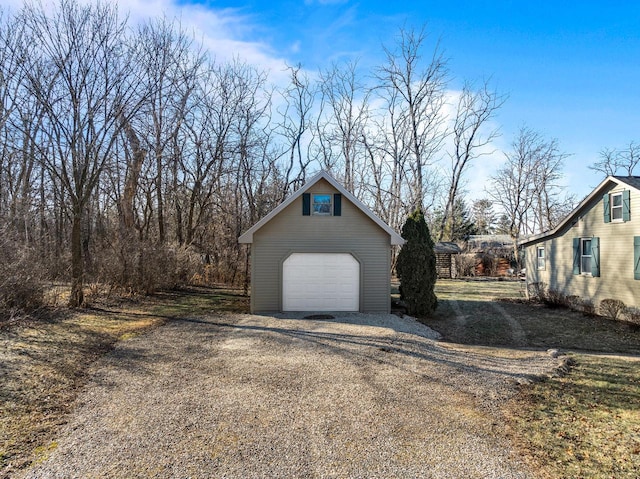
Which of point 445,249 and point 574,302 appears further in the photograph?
point 445,249

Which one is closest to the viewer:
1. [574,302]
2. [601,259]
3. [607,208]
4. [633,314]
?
[633,314]

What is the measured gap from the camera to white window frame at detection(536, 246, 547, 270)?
17.2m

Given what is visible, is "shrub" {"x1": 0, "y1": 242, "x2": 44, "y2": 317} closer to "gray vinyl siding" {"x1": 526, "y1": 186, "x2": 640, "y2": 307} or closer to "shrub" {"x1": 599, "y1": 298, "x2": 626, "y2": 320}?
"shrub" {"x1": 599, "y1": 298, "x2": 626, "y2": 320}

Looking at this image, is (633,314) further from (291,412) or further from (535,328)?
(291,412)

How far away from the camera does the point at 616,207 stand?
12953mm

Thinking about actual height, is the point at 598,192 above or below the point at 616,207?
above

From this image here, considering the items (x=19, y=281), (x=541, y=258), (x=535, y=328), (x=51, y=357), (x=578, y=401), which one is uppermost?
(x=541, y=258)

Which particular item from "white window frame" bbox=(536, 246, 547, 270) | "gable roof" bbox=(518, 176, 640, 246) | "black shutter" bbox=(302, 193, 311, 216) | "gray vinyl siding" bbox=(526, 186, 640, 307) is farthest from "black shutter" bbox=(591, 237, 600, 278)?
"black shutter" bbox=(302, 193, 311, 216)

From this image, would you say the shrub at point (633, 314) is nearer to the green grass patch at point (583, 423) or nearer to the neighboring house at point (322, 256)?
the green grass patch at point (583, 423)

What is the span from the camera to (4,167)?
17.0 metres

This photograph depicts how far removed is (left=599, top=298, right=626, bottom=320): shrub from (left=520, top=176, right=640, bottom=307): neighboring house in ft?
0.69

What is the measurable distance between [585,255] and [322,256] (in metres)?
10.2

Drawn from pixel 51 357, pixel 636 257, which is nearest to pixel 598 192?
pixel 636 257

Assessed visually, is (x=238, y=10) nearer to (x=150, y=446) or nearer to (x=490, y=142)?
(x=150, y=446)
